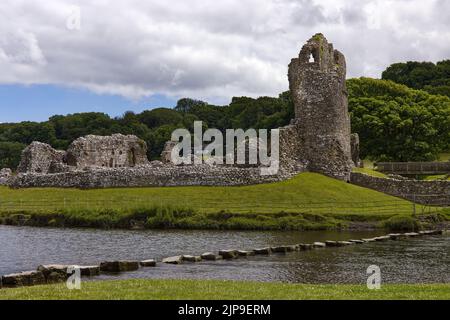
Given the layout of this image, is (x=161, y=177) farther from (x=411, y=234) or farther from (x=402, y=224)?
(x=411, y=234)

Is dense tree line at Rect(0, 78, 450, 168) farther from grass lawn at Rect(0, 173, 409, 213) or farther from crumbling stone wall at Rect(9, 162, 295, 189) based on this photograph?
crumbling stone wall at Rect(9, 162, 295, 189)

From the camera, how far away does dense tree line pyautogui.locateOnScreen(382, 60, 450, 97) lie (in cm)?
11228

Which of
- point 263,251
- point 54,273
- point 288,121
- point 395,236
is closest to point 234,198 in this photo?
point 395,236

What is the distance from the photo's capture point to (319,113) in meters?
50.8

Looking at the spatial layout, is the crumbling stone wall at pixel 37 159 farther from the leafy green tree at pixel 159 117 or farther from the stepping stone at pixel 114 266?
the leafy green tree at pixel 159 117

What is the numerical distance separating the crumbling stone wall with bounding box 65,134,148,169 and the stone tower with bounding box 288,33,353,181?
19.9m

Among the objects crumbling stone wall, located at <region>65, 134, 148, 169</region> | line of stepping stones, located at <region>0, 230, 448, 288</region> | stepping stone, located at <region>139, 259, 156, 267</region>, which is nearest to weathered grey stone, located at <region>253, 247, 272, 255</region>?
line of stepping stones, located at <region>0, 230, 448, 288</region>

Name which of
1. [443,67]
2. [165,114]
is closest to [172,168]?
[443,67]

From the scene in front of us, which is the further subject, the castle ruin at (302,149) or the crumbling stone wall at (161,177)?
the castle ruin at (302,149)

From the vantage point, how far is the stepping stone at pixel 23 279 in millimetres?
18938

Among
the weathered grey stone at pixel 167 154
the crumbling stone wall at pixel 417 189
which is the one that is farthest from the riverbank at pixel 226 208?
the weathered grey stone at pixel 167 154

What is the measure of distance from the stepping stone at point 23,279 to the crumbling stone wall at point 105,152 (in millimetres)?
39493
